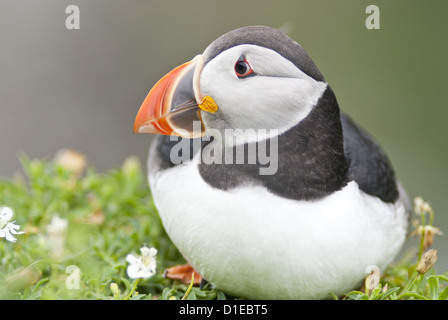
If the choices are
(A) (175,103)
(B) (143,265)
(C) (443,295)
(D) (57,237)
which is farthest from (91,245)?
(C) (443,295)

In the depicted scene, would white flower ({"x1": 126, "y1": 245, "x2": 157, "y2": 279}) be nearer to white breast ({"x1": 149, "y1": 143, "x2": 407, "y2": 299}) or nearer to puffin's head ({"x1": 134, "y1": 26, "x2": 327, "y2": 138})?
white breast ({"x1": 149, "y1": 143, "x2": 407, "y2": 299})

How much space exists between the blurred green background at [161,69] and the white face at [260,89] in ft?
3.88

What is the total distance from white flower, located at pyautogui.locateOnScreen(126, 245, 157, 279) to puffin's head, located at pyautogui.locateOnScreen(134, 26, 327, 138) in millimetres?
373

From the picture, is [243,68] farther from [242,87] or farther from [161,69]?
[161,69]

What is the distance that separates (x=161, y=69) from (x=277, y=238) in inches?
75.6

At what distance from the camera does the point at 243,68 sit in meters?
1.46

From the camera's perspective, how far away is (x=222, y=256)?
157 cm

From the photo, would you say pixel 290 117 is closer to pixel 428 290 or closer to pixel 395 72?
pixel 428 290

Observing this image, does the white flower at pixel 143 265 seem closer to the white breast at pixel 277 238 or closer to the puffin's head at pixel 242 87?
the white breast at pixel 277 238
